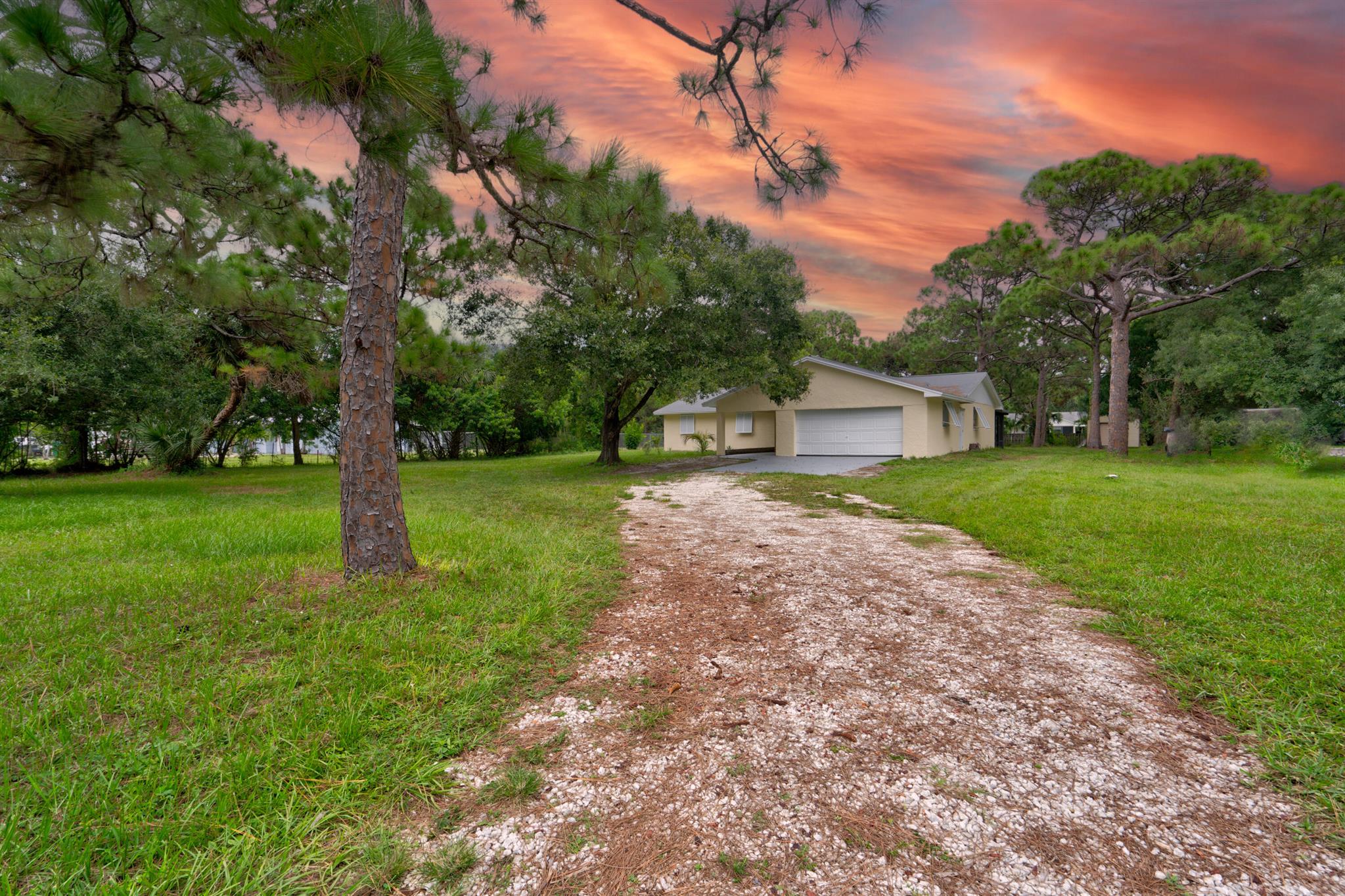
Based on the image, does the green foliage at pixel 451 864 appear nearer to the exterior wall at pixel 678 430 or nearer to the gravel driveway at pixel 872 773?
the gravel driveway at pixel 872 773

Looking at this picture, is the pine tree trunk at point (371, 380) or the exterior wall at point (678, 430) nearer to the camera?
the pine tree trunk at point (371, 380)

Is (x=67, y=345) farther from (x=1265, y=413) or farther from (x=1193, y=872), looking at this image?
(x=1265, y=413)

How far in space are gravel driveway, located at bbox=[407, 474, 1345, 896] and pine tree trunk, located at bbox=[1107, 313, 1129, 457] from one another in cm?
1923

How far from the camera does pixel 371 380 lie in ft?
11.1

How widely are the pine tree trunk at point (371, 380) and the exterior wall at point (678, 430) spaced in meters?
19.1

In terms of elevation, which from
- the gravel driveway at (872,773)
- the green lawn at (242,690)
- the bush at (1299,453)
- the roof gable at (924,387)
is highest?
the roof gable at (924,387)

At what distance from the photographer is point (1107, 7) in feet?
18.6

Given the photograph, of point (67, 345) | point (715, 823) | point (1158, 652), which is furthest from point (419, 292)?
point (1158, 652)

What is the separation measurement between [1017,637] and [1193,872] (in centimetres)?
163

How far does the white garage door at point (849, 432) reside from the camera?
17172 millimetres

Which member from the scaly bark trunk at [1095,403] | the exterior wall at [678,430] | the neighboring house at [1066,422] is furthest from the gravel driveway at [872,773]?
the neighboring house at [1066,422]

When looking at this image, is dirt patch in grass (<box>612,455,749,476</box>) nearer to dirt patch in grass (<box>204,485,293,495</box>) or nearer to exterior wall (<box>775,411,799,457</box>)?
exterior wall (<box>775,411,799,457</box>)

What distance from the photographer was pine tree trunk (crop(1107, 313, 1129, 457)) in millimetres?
17406

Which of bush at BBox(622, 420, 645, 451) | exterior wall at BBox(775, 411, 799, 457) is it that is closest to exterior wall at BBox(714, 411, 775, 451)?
exterior wall at BBox(775, 411, 799, 457)
